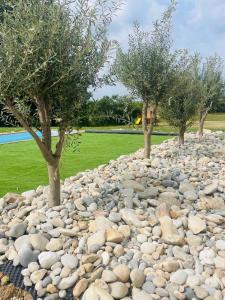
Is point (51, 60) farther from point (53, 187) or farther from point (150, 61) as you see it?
point (150, 61)

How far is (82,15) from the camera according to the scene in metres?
5.36

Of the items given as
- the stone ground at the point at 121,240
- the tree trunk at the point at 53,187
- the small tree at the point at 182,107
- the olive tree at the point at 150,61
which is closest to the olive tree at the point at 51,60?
the tree trunk at the point at 53,187

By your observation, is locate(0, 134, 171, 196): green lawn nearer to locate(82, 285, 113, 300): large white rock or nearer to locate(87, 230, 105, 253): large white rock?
locate(87, 230, 105, 253): large white rock

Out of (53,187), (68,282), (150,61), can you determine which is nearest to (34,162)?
(150,61)

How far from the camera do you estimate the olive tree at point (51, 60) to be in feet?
15.7

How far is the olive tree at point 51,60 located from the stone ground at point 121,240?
745mm

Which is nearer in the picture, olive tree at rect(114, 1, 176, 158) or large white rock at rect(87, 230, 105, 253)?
large white rock at rect(87, 230, 105, 253)

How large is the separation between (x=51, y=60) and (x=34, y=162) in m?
7.48

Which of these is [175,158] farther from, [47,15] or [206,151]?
[47,15]

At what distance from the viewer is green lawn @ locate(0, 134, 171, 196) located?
30.1ft

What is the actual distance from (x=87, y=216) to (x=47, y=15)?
2852mm

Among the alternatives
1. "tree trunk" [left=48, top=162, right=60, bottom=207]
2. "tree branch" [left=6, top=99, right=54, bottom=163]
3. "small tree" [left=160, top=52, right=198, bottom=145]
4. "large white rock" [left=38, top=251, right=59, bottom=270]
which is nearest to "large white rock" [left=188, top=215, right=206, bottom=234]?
"large white rock" [left=38, top=251, right=59, bottom=270]

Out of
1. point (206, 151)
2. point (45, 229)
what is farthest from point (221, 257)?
point (206, 151)

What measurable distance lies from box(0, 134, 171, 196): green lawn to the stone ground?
1.29 meters
